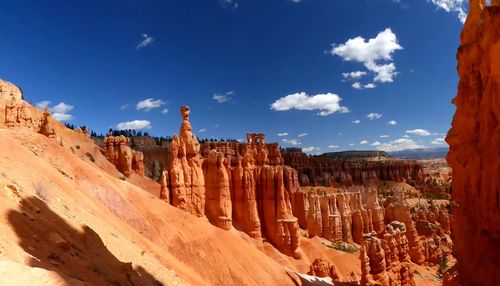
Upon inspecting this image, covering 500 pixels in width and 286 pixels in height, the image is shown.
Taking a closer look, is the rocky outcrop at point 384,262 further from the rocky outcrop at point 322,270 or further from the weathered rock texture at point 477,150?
the weathered rock texture at point 477,150

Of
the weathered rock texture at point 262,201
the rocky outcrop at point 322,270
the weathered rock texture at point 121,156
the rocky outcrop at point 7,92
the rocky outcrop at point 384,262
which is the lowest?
the rocky outcrop at point 322,270

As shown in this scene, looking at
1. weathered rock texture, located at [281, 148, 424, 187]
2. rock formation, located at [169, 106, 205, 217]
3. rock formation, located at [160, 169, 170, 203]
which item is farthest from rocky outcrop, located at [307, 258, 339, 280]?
weathered rock texture, located at [281, 148, 424, 187]

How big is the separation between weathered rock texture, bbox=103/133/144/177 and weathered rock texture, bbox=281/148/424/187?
44241 mm

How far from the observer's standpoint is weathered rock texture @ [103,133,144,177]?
192ft

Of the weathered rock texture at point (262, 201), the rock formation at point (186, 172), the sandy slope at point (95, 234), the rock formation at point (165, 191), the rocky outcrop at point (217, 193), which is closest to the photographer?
the sandy slope at point (95, 234)

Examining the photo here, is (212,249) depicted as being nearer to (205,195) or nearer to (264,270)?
(264,270)

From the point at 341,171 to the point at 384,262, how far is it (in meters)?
73.9

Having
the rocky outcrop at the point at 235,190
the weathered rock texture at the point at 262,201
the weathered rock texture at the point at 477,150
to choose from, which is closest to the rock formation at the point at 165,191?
the rocky outcrop at the point at 235,190

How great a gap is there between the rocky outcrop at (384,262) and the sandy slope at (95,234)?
6694mm

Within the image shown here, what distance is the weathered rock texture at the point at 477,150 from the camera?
14.4 meters

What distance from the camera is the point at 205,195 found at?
139 ft

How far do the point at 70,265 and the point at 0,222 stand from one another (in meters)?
2.18

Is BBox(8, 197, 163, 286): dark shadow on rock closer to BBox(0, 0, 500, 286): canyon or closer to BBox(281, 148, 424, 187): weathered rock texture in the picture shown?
BBox(0, 0, 500, 286): canyon

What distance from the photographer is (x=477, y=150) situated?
15.9 meters
